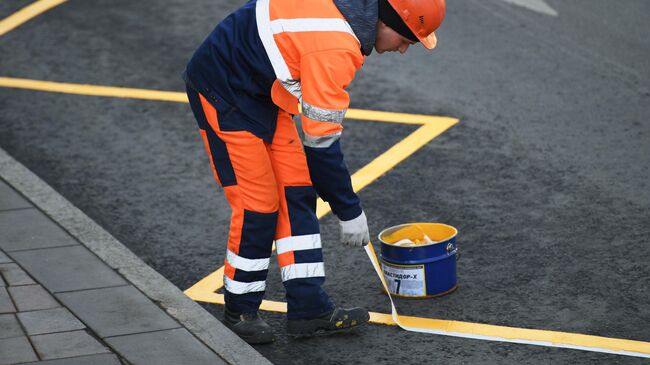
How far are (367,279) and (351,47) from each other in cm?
173

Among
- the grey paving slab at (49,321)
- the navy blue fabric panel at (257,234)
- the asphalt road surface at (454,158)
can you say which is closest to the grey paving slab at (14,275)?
the grey paving slab at (49,321)

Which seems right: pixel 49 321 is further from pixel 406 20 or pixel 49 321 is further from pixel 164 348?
pixel 406 20

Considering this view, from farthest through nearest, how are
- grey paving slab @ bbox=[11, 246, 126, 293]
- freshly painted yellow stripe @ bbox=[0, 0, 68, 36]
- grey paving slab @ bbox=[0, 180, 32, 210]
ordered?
freshly painted yellow stripe @ bbox=[0, 0, 68, 36]
grey paving slab @ bbox=[0, 180, 32, 210]
grey paving slab @ bbox=[11, 246, 126, 293]

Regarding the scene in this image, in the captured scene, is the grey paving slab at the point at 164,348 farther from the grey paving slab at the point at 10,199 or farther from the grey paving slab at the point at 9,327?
the grey paving slab at the point at 10,199

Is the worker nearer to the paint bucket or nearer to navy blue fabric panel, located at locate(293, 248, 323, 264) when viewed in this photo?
navy blue fabric panel, located at locate(293, 248, 323, 264)

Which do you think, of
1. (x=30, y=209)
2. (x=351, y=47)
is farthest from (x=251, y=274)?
(x=30, y=209)

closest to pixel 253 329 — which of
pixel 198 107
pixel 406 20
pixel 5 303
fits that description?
pixel 198 107

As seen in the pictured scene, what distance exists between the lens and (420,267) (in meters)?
5.88

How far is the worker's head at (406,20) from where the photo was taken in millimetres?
5113

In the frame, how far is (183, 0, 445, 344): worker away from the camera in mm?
5035

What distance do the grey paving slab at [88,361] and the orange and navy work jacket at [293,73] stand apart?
1.21 meters

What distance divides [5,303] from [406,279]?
204 cm

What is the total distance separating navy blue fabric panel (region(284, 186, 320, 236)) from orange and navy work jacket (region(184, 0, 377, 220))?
0.30 meters

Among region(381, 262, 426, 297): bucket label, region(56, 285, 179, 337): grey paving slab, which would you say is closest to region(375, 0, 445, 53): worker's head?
region(381, 262, 426, 297): bucket label
